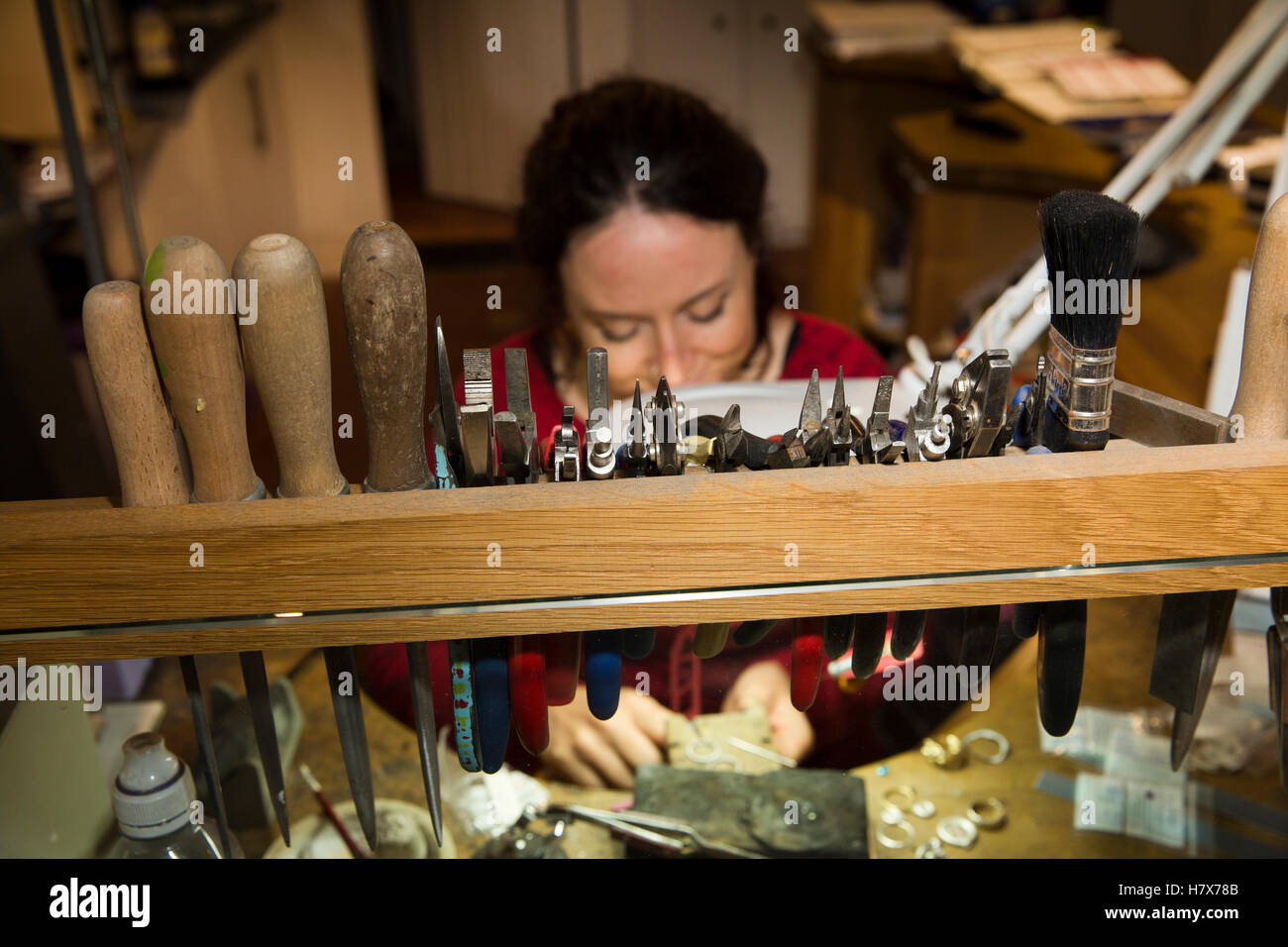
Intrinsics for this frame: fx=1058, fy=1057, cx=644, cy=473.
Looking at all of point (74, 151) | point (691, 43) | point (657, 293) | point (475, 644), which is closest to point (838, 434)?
point (475, 644)

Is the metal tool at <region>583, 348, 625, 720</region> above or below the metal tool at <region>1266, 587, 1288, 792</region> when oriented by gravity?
above

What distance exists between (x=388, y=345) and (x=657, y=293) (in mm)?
731

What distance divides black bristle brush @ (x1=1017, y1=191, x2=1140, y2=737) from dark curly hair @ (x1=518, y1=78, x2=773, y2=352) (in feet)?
2.51

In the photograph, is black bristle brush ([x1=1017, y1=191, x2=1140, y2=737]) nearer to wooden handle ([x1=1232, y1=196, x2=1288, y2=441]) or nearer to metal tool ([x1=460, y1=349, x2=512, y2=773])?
wooden handle ([x1=1232, y1=196, x2=1288, y2=441])

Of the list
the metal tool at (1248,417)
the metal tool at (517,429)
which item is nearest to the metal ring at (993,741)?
the metal tool at (1248,417)

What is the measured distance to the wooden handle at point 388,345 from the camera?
0.48 m

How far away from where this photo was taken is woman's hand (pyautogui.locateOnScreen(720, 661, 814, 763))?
63cm

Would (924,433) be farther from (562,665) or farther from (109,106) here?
(109,106)

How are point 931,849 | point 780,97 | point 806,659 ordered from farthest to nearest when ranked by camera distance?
point 780,97
point 931,849
point 806,659

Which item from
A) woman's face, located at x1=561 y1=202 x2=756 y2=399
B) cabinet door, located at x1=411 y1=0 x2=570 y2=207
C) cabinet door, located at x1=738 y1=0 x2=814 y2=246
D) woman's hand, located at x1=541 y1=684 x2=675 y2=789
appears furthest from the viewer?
cabinet door, located at x1=738 y1=0 x2=814 y2=246

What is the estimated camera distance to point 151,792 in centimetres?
64

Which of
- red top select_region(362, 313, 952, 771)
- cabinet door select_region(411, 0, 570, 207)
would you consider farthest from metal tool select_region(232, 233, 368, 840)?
cabinet door select_region(411, 0, 570, 207)
